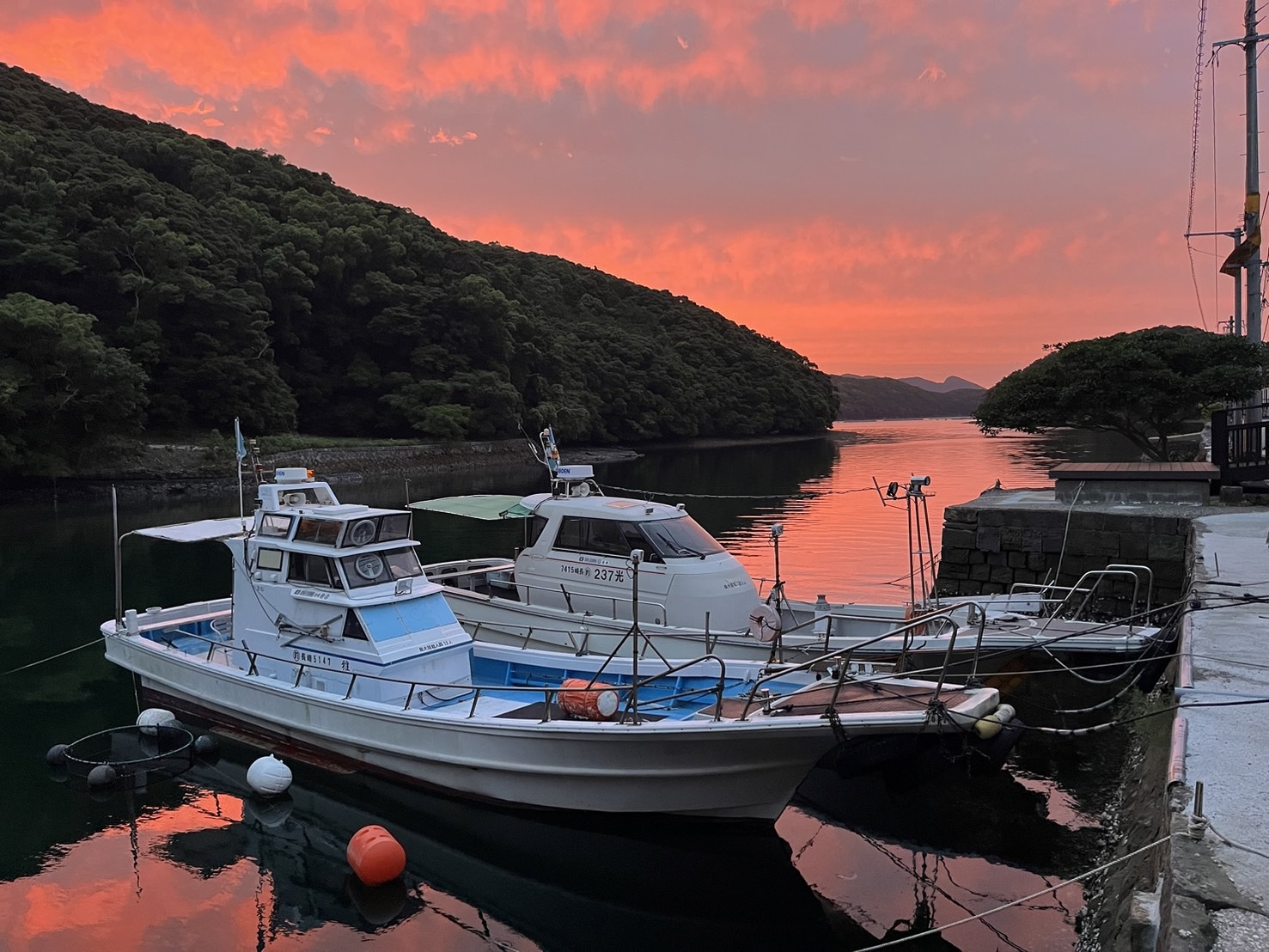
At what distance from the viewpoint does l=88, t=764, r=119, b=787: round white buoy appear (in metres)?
11.0

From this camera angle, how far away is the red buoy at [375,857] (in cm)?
896

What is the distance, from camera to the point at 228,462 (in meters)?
48.4

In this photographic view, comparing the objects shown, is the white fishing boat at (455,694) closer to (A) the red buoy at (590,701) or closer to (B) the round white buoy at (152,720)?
(A) the red buoy at (590,701)

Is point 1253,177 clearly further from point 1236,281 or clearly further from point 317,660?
point 317,660

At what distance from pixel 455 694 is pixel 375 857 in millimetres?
2605

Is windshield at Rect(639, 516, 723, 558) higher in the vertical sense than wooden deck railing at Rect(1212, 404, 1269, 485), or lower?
lower

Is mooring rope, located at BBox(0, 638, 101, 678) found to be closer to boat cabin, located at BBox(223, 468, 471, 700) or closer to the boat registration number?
boat cabin, located at BBox(223, 468, 471, 700)


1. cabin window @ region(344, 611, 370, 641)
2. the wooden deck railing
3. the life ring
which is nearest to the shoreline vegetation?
cabin window @ region(344, 611, 370, 641)

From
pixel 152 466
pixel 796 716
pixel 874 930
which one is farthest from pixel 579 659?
pixel 152 466

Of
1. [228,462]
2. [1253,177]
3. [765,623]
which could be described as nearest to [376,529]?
[765,623]

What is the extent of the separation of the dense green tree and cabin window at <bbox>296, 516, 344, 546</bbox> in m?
32.8

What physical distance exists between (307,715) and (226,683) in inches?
62.9

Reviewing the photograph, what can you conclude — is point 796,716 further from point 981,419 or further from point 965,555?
point 981,419

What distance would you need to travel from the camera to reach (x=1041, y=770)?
11391 millimetres
